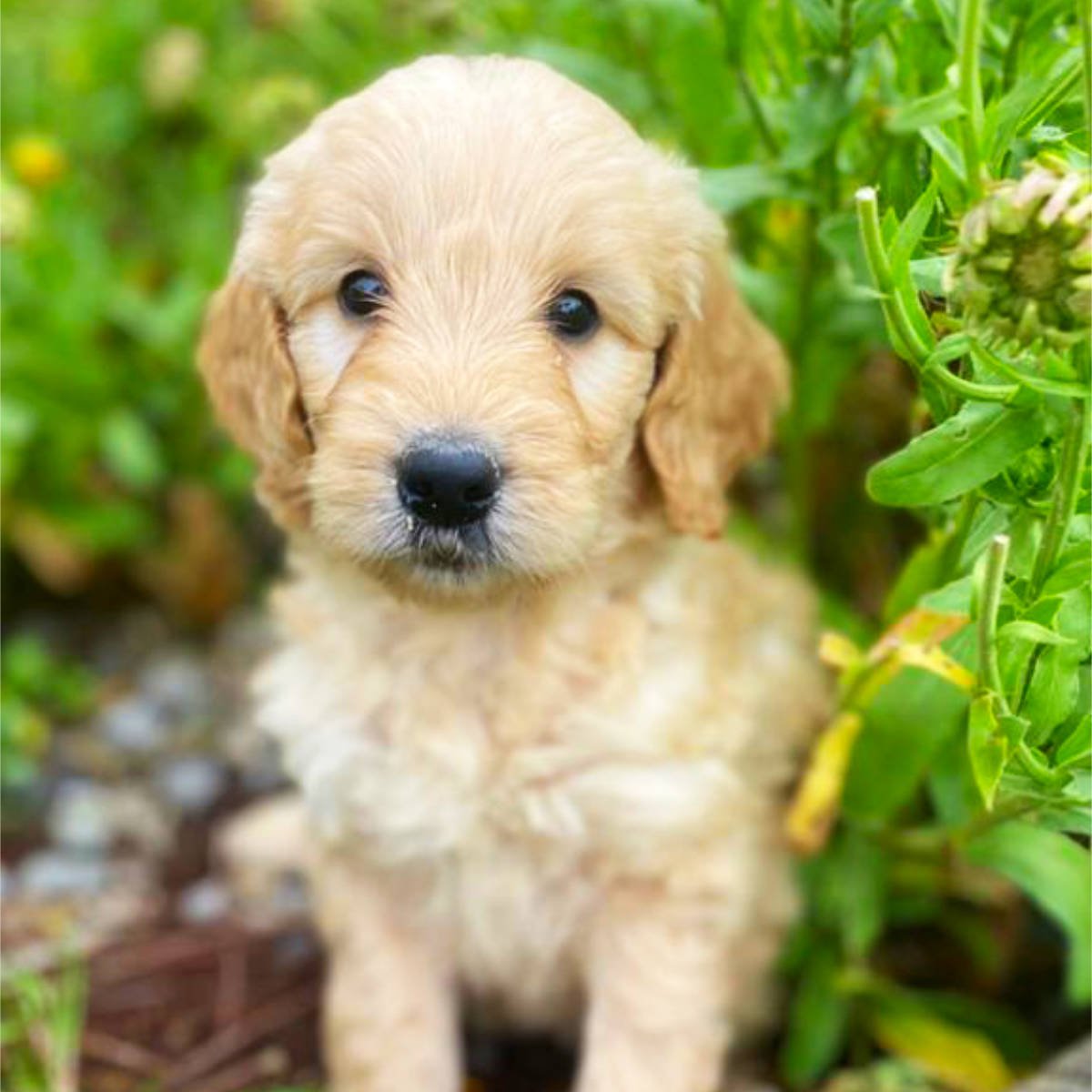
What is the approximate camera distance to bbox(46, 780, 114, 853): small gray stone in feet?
13.2

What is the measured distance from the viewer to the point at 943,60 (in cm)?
263

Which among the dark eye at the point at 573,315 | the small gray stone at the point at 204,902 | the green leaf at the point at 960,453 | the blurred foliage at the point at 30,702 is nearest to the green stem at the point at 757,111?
the dark eye at the point at 573,315

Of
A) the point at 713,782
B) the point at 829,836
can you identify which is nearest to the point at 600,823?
the point at 713,782

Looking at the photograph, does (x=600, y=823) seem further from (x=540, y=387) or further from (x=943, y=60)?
(x=943, y=60)

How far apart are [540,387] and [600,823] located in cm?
73

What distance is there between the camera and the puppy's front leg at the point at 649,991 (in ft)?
9.55

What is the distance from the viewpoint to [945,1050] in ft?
10.7

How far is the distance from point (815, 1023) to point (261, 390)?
1487 mm

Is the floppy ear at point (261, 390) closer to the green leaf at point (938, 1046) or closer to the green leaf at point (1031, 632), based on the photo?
the green leaf at point (1031, 632)

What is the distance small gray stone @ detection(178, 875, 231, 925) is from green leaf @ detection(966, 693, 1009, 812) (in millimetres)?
2099

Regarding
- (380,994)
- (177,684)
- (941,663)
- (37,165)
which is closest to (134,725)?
(177,684)

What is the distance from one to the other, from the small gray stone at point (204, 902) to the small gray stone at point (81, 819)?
24 centimetres

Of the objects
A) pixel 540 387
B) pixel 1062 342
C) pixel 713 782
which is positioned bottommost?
pixel 713 782

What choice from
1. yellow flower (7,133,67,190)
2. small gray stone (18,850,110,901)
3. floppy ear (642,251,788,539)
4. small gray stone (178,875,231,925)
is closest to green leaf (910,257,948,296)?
floppy ear (642,251,788,539)
